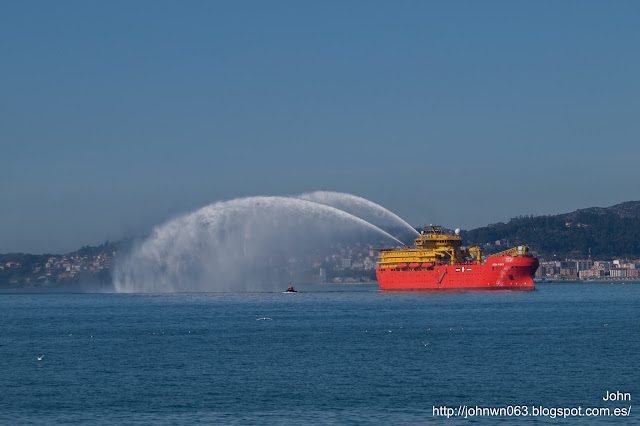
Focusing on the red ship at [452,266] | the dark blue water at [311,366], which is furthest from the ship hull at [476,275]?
the dark blue water at [311,366]

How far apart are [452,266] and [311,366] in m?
72.0

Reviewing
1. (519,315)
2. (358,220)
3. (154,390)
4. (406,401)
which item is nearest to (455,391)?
(406,401)

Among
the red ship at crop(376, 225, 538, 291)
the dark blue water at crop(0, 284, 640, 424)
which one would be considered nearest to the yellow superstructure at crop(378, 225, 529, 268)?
the red ship at crop(376, 225, 538, 291)

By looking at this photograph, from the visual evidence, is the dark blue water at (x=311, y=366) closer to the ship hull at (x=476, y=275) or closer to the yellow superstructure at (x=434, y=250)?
the ship hull at (x=476, y=275)

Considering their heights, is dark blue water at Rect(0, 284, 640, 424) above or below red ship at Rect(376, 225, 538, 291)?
below

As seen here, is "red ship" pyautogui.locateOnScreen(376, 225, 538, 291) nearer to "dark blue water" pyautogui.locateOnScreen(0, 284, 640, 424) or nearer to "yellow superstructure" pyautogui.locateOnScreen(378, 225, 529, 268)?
"yellow superstructure" pyautogui.locateOnScreen(378, 225, 529, 268)

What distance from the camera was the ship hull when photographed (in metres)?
114

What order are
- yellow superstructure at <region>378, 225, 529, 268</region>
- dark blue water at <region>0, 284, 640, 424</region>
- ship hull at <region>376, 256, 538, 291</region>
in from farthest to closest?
yellow superstructure at <region>378, 225, 529, 268</region> → ship hull at <region>376, 256, 538, 291</region> → dark blue water at <region>0, 284, 640, 424</region>

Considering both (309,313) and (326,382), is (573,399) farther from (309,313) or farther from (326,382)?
(309,313)

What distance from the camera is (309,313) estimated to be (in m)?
85.5

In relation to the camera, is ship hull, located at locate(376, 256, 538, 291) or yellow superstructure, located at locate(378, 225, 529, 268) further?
yellow superstructure, located at locate(378, 225, 529, 268)

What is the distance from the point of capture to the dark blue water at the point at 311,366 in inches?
1380

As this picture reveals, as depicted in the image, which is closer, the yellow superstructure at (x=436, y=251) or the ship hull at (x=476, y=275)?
the ship hull at (x=476, y=275)

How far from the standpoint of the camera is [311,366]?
4628 centimetres
